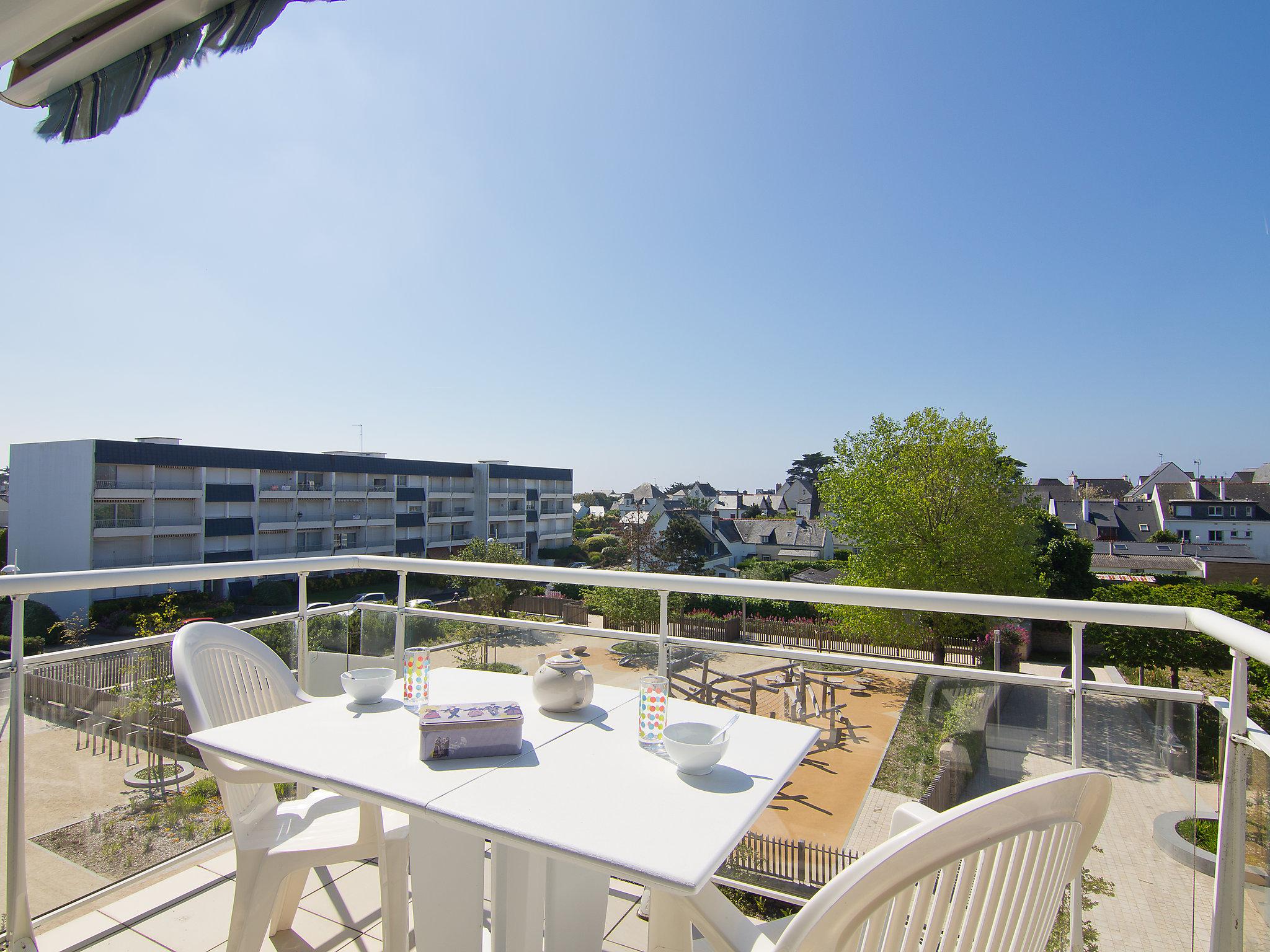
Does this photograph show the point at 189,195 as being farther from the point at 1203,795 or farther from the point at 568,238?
the point at 1203,795

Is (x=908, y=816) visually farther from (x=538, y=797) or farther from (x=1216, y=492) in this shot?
(x=1216, y=492)

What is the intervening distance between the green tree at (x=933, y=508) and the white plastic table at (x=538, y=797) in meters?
15.6

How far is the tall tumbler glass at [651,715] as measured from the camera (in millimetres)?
1371

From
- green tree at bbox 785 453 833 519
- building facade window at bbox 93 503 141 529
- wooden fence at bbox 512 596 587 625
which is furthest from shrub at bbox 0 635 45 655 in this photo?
green tree at bbox 785 453 833 519

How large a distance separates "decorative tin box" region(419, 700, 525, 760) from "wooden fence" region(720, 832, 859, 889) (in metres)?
0.94

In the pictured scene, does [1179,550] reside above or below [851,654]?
below

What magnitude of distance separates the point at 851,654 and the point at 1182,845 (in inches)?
34.1

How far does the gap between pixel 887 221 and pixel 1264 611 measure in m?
19.5

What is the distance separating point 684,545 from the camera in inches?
1460

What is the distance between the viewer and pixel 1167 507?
42.3m

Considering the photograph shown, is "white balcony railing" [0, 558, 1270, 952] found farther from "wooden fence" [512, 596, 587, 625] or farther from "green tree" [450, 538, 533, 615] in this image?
"wooden fence" [512, 596, 587, 625]

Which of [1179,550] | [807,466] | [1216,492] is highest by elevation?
[807,466]

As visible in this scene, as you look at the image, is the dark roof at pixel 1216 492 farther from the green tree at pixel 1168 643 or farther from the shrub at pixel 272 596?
the shrub at pixel 272 596

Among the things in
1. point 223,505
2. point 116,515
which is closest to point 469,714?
point 116,515
